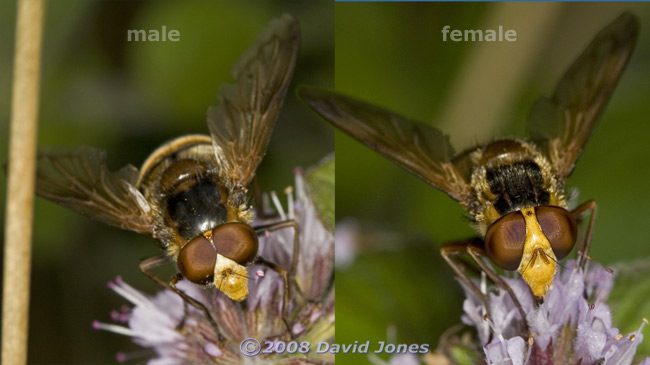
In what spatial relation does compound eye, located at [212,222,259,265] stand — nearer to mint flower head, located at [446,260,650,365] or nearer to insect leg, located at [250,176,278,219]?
insect leg, located at [250,176,278,219]

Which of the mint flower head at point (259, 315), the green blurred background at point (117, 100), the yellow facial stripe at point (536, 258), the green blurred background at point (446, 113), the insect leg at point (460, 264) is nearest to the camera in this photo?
the yellow facial stripe at point (536, 258)

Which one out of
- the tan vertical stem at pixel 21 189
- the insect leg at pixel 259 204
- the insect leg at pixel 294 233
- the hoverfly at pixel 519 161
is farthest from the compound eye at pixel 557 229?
the tan vertical stem at pixel 21 189

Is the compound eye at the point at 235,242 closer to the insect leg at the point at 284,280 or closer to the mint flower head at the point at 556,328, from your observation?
the insect leg at the point at 284,280

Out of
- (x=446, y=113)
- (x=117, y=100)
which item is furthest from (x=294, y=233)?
(x=117, y=100)

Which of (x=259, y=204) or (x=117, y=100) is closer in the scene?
(x=259, y=204)

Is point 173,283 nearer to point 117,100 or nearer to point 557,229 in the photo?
point 557,229

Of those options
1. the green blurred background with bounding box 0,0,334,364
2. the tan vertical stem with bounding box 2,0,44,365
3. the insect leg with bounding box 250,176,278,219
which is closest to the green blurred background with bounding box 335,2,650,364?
the green blurred background with bounding box 0,0,334,364

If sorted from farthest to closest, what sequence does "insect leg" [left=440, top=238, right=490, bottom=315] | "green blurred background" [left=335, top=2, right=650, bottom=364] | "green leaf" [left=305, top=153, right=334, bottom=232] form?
"green blurred background" [left=335, top=2, right=650, bottom=364]
"green leaf" [left=305, top=153, right=334, bottom=232]
"insect leg" [left=440, top=238, right=490, bottom=315]
